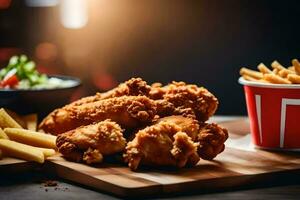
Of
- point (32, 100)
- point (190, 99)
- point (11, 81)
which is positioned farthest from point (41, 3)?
point (190, 99)

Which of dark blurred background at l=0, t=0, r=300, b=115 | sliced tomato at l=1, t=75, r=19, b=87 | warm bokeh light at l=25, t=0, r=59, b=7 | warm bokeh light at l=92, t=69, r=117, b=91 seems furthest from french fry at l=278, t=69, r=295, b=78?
warm bokeh light at l=25, t=0, r=59, b=7

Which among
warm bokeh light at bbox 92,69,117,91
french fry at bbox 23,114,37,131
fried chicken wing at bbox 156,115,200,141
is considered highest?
fried chicken wing at bbox 156,115,200,141

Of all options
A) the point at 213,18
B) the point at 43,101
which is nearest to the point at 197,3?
the point at 213,18

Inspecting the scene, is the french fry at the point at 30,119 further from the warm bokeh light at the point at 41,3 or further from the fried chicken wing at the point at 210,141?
the warm bokeh light at the point at 41,3

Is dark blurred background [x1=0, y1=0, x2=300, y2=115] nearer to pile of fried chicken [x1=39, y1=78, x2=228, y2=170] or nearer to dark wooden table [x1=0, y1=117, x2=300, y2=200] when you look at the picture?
pile of fried chicken [x1=39, y1=78, x2=228, y2=170]

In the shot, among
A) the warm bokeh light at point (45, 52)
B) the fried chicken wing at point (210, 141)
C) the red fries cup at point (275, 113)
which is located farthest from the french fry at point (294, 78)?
the warm bokeh light at point (45, 52)

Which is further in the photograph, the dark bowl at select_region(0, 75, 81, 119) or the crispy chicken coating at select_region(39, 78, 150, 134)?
the dark bowl at select_region(0, 75, 81, 119)

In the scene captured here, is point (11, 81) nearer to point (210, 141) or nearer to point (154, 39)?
point (210, 141)
